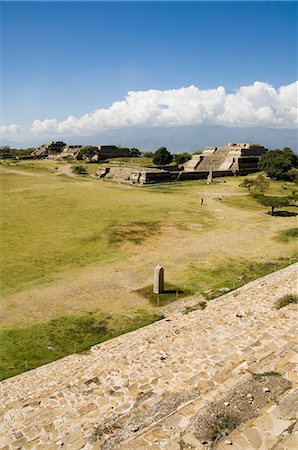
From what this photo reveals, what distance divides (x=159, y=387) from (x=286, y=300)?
7546 mm

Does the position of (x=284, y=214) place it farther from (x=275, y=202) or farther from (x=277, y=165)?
(x=277, y=165)

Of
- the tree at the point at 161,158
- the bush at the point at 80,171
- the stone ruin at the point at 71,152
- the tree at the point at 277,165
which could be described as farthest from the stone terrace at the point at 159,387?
the stone ruin at the point at 71,152

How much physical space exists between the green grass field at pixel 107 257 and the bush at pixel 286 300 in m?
3.56

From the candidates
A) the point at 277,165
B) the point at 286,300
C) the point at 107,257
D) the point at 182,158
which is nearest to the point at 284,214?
the point at 107,257

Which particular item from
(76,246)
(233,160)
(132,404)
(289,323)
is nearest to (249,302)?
(289,323)

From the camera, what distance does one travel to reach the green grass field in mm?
14766

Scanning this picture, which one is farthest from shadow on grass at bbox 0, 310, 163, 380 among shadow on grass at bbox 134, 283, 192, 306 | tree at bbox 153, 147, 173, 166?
tree at bbox 153, 147, 173, 166

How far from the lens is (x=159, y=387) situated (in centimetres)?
946

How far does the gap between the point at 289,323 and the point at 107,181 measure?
162 feet

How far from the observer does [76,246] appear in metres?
25.1

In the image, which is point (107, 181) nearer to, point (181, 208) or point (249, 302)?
point (181, 208)

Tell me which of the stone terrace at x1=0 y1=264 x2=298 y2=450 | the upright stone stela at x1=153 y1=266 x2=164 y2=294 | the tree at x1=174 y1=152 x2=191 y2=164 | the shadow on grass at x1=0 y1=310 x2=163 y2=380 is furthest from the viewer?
the tree at x1=174 y1=152 x2=191 y2=164

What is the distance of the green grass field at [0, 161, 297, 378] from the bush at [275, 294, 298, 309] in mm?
3565

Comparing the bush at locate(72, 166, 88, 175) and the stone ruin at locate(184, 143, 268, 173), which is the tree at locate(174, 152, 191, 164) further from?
the bush at locate(72, 166, 88, 175)
